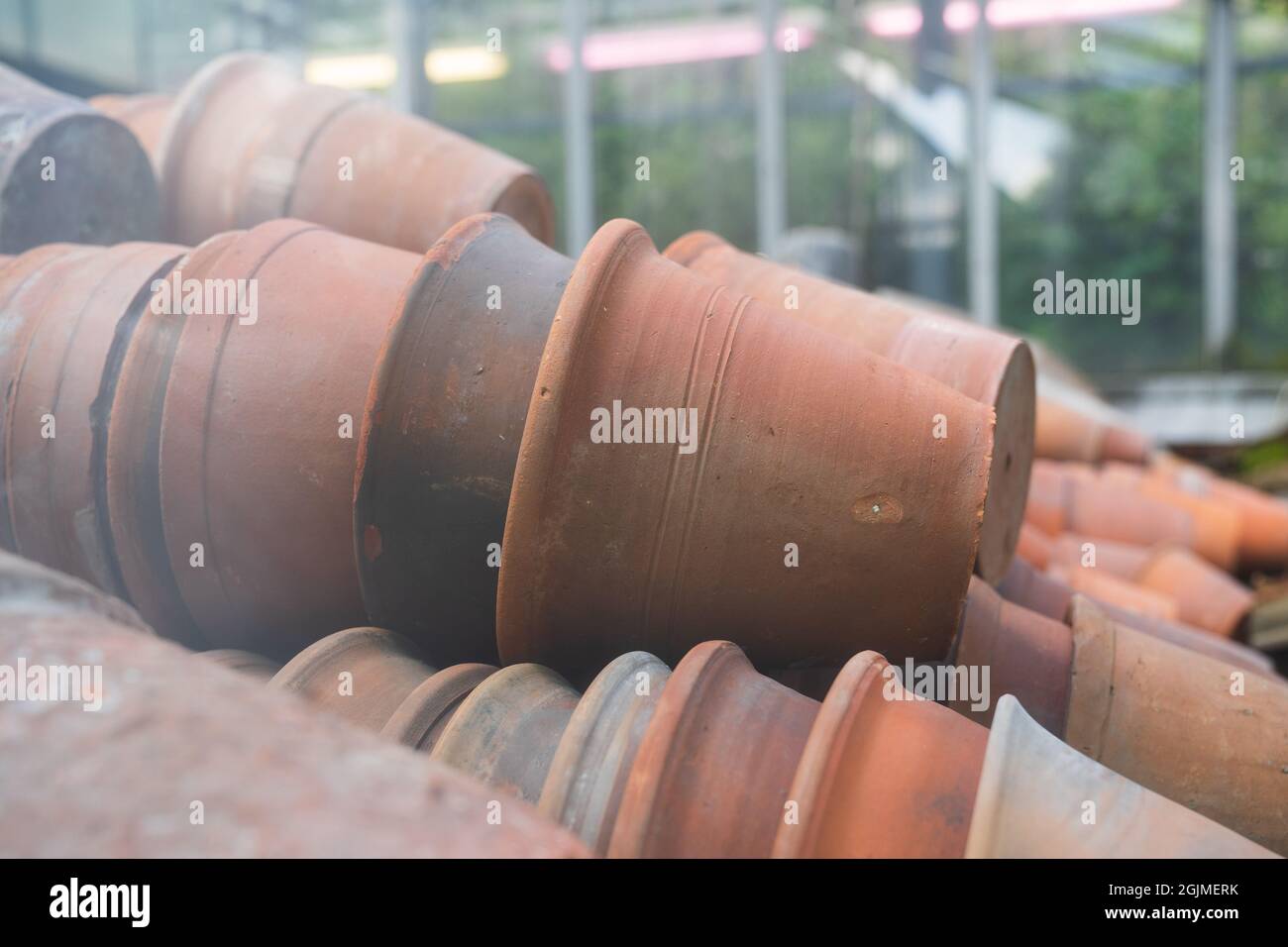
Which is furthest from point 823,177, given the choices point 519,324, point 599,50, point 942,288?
point 519,324

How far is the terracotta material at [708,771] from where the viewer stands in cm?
159

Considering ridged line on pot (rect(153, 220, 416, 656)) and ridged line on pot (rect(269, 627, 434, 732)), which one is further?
ridged line on pot (rect(153, 220, 416, 656))

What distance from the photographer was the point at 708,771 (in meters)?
1.65

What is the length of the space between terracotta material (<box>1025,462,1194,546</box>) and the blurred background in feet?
13.2

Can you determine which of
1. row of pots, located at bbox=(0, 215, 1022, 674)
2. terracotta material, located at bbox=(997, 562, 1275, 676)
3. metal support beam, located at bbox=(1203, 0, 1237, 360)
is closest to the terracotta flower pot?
terracotta material, located at bbox=(997, 562, 1275, 676)

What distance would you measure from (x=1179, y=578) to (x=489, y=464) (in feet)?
13.2

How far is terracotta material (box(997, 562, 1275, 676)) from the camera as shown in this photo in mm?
2975

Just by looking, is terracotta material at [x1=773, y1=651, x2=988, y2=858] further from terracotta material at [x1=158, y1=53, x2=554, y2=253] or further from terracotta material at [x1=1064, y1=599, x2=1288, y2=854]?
terracotta material at [x1=158, y1=53, x2=554, y2=253]

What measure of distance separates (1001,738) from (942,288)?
11.1 metres

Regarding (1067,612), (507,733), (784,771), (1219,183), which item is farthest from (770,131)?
(784,771)

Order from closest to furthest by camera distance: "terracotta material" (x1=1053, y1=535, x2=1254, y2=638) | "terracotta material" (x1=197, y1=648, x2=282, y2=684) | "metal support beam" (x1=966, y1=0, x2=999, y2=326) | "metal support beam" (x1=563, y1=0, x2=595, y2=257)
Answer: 1. "terracotta material" (x1=197, y1=648, x2=282, y2=684)
2. "terracotta material" (x1=1053, y1=535, x2=1254, y2=638)
3. "metal support beam" (x1=563, y1=0, x2=595, y2=257)
4. "metal support beam" (x1=966, y1=0, x2=999, y2=326)

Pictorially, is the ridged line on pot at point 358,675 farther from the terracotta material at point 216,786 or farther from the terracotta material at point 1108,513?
the terracotta material at point 1108,513

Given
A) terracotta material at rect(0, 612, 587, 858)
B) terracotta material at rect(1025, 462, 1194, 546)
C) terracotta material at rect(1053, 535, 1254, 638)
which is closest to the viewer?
terracotta material at rect(0, 612, 587, 858)

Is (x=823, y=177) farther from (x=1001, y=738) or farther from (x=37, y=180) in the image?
(x=1001, y=738)
